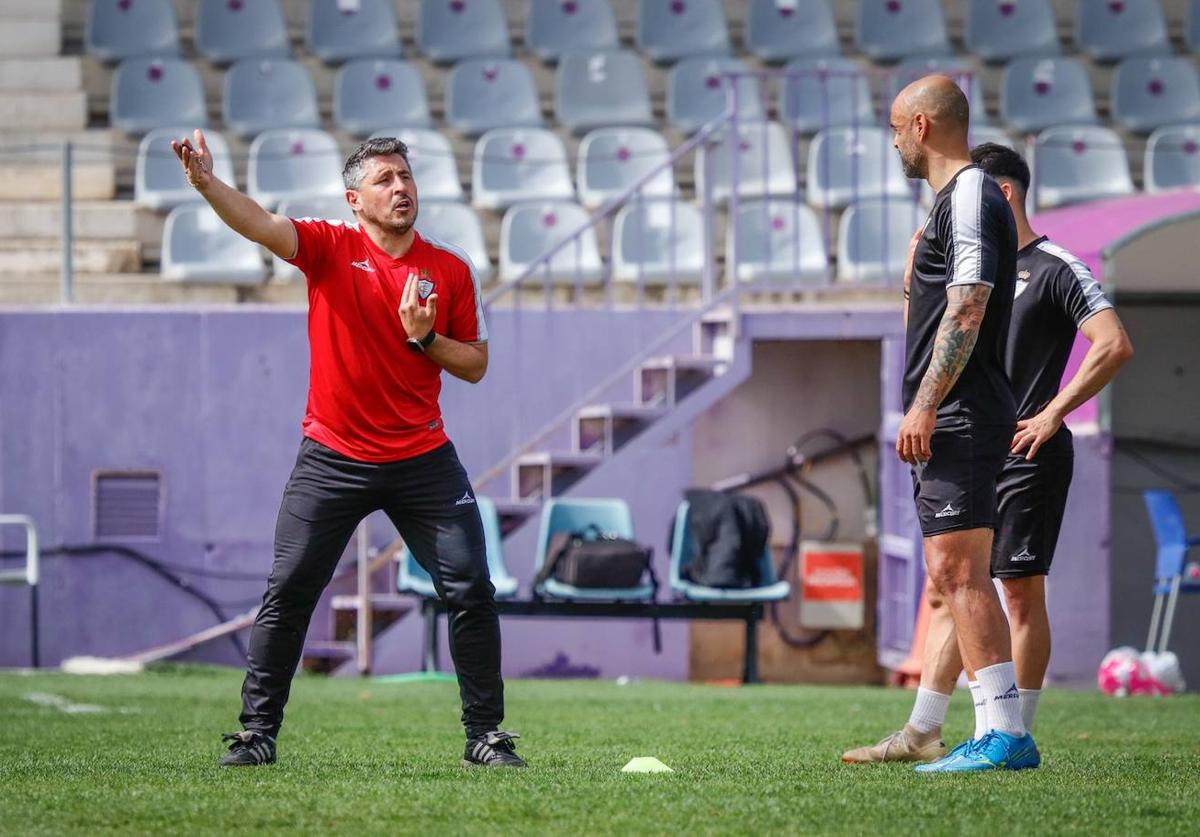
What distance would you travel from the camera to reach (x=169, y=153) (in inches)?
568

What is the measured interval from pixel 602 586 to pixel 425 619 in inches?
47.2

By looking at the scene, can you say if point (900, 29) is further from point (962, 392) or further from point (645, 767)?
point (645, 767)

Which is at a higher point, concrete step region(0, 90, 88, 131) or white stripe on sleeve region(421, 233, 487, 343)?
concrete step region(0, 90, 88, 131)

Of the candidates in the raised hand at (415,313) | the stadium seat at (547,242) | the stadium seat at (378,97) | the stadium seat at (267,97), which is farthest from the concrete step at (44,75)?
the raised hand at (415,313)

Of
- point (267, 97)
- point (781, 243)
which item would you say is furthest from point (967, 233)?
point (267, 97)

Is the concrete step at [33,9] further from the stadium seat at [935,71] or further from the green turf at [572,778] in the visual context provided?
the green turf at [572,778]

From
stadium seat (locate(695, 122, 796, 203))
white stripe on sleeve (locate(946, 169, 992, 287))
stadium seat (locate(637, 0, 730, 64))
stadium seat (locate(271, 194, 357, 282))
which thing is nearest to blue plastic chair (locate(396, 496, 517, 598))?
stadium seat (locate(271, 194, 357, 282))

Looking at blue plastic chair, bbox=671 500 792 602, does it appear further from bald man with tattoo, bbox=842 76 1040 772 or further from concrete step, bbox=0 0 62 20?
concrete step, bbox=0 0 62 20

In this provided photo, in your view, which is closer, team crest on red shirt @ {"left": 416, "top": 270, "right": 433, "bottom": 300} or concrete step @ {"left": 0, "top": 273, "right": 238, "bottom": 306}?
team crest on red shirt @ {"left": 416, "top": 270, "right": 433, "bottom": 300}

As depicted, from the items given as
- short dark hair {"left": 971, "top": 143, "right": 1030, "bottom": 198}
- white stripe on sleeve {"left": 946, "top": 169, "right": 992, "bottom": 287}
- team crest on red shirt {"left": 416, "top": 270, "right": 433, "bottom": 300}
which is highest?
short dark hair {"left": 971, "top": 143, "right": 1030, "bottom": 198}

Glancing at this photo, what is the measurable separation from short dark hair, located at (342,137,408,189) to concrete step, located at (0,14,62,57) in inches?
457

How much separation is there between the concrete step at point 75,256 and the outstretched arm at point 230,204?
9308 mm

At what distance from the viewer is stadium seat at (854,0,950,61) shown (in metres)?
16.4

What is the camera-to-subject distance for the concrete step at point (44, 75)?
15.7 metres
